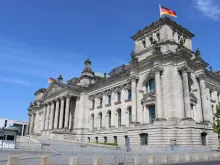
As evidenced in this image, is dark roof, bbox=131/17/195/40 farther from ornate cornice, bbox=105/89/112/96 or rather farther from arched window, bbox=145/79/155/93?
ornate cornice, bbox=105/89/112/96

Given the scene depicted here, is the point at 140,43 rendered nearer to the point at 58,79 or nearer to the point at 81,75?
the point at 81,75

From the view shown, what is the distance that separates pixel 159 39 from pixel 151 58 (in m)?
6.55

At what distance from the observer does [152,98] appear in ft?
129

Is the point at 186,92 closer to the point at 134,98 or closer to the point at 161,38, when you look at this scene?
the point at 134,98

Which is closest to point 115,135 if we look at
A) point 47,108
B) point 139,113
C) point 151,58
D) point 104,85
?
point 139,113

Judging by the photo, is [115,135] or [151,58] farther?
[115,135]

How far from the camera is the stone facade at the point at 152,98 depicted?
117ft

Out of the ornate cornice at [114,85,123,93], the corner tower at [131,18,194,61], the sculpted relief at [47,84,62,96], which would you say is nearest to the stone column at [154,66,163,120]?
the corner tower at [131,18,194,61]

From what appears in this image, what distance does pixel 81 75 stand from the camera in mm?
60344

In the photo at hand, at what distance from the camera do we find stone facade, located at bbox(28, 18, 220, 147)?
35.7 metres

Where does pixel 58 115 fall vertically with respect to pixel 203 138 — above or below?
above

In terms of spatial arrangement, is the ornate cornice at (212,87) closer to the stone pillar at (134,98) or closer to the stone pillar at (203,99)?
the stone pillar at (203,99)

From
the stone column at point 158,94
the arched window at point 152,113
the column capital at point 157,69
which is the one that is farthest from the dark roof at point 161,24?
the arched window at point 152,113

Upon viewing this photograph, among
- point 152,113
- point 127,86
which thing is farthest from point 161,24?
point 152,113
